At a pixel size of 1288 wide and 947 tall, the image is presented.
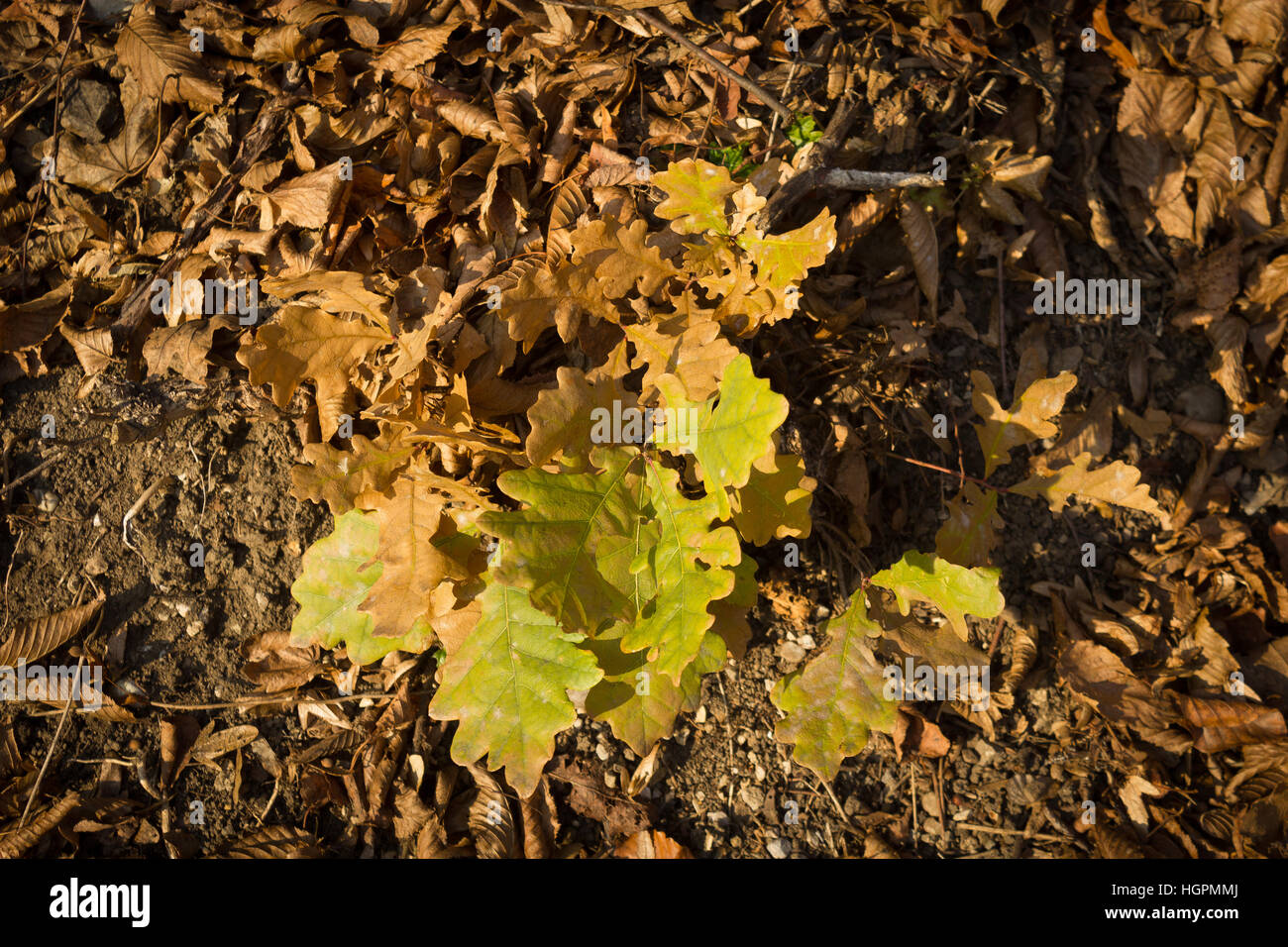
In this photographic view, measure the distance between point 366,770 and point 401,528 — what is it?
95 cm

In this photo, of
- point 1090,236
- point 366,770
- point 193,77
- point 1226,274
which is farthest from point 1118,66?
point 366,770

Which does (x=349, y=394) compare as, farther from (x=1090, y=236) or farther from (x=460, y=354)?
(x=1090, y=236)

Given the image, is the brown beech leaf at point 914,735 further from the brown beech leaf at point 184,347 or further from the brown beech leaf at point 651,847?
the brown beech leaf at point 184,347

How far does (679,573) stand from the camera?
186 cm

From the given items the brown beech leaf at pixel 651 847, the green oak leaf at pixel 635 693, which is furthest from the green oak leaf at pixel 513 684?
the brown beech leaf at pixel 651 847

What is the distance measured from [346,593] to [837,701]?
139 cm

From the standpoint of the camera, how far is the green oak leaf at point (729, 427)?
1.67 metres

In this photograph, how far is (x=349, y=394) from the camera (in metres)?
2.40

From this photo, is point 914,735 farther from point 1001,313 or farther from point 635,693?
point 1001,313

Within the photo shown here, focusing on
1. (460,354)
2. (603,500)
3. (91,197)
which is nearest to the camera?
(603,500)

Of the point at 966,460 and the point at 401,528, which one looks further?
the point at 966,460

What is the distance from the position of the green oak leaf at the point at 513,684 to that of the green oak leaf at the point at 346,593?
28 centimetres

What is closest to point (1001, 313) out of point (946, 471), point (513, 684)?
point (946, 471)

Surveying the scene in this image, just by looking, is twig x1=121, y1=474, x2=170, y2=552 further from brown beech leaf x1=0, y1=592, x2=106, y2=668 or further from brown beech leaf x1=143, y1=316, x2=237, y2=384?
brown beech leaf x1=143, y1=316, x2=237, y2=384
